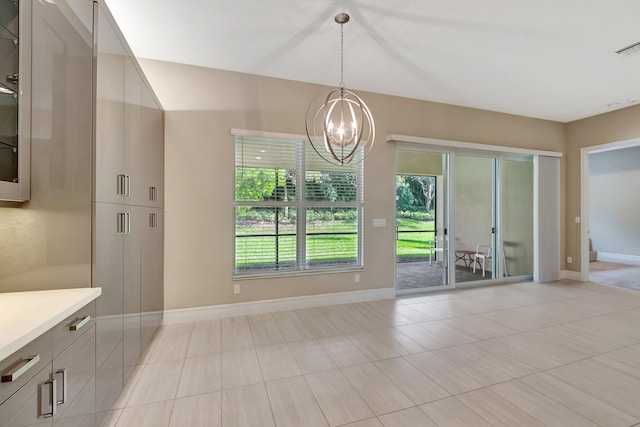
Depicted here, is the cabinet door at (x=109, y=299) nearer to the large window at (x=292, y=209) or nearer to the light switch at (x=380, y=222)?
the large window at (x=292, y=209)

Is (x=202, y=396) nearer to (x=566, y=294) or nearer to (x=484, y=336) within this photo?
(x=484, y=336)

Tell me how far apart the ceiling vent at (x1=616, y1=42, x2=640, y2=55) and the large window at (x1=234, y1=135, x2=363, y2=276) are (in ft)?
10.5

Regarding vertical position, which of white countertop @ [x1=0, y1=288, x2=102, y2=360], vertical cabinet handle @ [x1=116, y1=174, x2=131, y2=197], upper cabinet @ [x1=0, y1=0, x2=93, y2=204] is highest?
upper cabinet @ [x1=0, y1=0, x2=93, y2=204]

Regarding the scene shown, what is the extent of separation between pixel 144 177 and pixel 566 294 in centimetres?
628

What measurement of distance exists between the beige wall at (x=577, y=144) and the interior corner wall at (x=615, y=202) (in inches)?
144

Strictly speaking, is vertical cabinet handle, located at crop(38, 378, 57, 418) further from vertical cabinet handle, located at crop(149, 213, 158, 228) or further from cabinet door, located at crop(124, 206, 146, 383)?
vertical cabinet handle, located at crop(149, 213, 158, 228)

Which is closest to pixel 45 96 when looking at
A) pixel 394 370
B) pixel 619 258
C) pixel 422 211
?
pixel 394 370

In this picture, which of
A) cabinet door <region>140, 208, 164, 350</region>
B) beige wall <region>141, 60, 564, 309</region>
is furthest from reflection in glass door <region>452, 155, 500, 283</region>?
cabinet door <region>140, 208, 164, 350</region>

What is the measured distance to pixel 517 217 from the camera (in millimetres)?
5375

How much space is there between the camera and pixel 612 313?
144 inches

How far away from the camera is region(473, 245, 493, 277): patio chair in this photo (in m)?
5.15

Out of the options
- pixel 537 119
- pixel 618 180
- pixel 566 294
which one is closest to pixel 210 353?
pixel 566 294

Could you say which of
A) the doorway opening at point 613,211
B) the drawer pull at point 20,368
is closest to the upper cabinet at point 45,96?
the drawer pull at point 20,368

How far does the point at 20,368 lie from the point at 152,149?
2.26 meters
